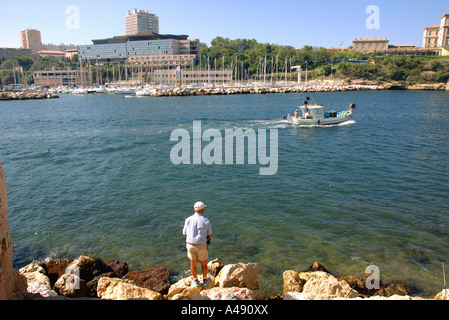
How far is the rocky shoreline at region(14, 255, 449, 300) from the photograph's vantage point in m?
7.43

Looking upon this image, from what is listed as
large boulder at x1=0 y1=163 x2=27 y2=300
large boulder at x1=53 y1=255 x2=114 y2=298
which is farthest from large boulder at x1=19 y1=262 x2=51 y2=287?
large boulder at x1=0 y1=163 x2=27 y2=300

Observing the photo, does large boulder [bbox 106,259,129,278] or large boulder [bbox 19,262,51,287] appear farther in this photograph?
large boulder [bbox 106,259,129,278]

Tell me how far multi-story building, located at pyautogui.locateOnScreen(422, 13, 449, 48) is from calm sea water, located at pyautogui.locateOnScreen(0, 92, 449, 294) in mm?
193489

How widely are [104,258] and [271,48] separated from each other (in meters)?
202

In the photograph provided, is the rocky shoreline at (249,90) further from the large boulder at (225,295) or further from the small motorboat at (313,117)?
the large boulder at (225,295)

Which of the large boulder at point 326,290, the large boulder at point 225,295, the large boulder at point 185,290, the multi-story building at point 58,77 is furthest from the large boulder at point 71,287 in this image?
the multi-story building at point 58,77

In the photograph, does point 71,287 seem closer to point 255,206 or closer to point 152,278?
point 152,278

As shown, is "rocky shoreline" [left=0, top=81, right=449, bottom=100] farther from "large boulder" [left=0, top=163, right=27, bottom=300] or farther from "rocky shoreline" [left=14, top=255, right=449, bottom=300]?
"large boulder" [left=0, top=163, right=27, bottom=300]

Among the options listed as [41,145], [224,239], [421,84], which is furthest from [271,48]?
[224,239]

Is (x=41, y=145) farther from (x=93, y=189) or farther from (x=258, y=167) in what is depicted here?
(x=258, y=167)

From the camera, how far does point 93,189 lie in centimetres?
1853

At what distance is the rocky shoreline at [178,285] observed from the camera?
24.4ft

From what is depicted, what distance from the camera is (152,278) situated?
371 inches
